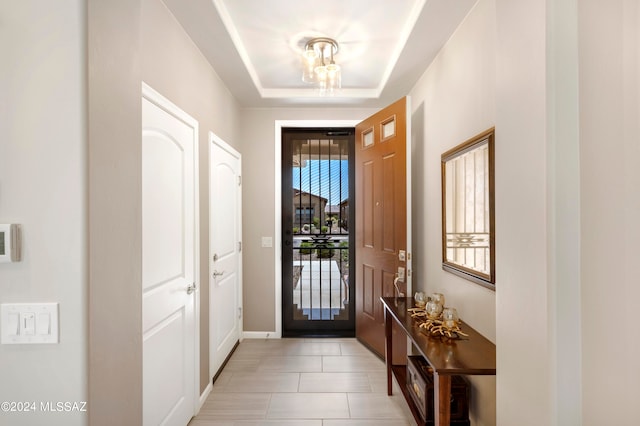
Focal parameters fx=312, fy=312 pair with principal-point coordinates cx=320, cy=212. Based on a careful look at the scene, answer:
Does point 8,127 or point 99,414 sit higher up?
point 8,127

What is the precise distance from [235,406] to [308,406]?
0.52 metres

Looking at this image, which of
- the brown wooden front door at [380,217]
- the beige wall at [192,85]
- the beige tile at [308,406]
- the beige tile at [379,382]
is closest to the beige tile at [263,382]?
the beige tile at [308,406]

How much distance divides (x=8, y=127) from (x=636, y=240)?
1720mm

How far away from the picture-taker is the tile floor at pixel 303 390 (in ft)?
6.80

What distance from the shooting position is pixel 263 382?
8.29 ft

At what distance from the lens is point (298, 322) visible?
357cm

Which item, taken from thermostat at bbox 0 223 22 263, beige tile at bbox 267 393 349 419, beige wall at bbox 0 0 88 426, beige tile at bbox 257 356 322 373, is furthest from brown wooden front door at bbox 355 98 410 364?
thermostat at bbox 0 223 22 263

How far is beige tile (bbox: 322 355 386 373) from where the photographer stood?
2715mm

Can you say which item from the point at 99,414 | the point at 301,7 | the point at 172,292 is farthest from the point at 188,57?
the point at 99,414

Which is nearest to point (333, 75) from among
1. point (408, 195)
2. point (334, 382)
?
point (408, 195)

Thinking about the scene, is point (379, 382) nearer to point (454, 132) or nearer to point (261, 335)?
point (261, 335)

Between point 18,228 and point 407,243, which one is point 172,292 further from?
point 407,243

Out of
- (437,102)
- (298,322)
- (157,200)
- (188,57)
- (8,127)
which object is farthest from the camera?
(298,322)

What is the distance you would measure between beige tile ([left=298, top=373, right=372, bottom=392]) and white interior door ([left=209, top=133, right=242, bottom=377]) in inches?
29.7
